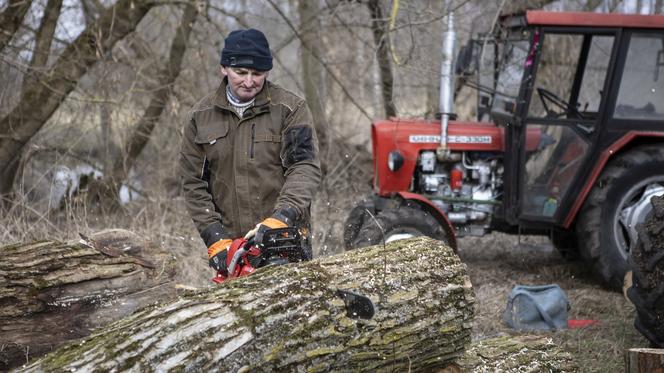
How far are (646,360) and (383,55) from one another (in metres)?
6.38

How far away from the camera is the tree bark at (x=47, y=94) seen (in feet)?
26.2

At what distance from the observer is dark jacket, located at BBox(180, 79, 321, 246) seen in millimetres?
4363

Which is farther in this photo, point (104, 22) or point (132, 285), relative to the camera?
point (104, 22)

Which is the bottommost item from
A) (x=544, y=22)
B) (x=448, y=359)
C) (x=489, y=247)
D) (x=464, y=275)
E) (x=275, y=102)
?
(x=489, y=247)

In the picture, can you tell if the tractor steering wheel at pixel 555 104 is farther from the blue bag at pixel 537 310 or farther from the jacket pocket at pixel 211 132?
the jacket pocket at pixel 211 132

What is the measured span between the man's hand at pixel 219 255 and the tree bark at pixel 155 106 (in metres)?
4.88

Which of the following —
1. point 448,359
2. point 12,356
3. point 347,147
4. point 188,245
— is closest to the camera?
point 448,359

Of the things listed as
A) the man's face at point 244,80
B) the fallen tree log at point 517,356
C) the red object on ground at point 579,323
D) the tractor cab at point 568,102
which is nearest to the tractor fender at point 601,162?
the tractor cab at point 568,102

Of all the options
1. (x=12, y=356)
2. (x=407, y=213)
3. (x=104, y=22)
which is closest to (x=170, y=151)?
(x=104, y=22)

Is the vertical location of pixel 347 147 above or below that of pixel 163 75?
below

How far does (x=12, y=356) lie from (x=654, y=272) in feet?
12.0

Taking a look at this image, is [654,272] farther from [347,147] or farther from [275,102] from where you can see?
[347,147]

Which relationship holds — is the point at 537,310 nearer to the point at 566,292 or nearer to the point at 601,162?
the point at 566,292

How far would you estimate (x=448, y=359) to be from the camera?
3.71 m
